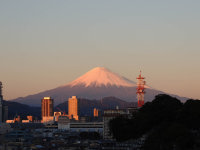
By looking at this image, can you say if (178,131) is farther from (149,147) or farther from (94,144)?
(94,144)

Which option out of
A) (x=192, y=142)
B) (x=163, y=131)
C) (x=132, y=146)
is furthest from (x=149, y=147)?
(x=132, y=146)

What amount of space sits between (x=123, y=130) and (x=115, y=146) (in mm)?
104206

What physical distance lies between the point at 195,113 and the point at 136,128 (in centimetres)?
883

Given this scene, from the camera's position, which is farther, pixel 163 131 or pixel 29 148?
pixel 29 148

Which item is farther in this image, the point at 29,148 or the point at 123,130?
the point at 29,148

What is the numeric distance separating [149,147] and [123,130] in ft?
22.4


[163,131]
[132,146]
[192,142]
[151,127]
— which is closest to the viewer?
[192,142]

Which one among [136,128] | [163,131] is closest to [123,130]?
[136,128]

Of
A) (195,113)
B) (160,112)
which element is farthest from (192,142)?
(160,112)

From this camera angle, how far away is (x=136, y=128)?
8481 cm

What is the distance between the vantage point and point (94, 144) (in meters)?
196

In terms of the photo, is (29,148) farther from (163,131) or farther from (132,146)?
(163,131)

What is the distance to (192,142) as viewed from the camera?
72.8 m

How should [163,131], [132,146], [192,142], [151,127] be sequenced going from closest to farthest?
[192,142]
[163,131]
[151,127]
[132,146]
